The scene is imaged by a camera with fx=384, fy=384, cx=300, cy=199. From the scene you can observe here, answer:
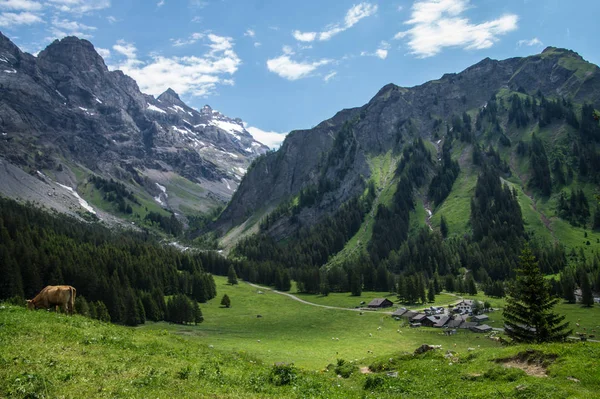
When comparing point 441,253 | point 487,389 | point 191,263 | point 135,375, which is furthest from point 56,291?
point 441,253

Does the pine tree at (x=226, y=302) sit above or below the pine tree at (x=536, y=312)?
below

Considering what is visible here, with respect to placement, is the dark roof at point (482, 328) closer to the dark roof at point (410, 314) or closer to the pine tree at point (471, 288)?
the dark roof at point (410, 314)

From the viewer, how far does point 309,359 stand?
6606 cm

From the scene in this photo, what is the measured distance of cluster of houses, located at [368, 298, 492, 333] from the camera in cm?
9962

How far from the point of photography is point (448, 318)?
106125mm

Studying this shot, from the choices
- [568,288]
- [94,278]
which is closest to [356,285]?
[568,288]

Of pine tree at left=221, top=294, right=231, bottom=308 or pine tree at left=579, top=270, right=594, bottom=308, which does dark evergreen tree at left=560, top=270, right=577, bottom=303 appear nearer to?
pine tree at left=579, top=270, right=594, bottom=308

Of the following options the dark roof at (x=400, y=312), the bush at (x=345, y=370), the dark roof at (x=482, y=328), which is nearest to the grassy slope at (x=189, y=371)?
the bush at (x=345, y=370)

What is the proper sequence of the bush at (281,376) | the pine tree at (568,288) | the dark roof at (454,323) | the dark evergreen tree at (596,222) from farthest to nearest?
1. the dark evergreen tree at (596,222)
2. the pine tree at (568,288)
3. the dark roof at (454,323)
4. the bush at (281,376)

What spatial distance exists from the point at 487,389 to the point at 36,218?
222 meters

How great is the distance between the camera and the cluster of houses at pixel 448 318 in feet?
327

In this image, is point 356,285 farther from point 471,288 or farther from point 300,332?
point 300,332

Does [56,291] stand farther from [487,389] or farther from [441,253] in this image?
[441,253]

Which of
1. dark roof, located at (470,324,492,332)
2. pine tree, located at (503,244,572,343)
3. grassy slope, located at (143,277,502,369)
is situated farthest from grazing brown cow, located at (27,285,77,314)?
dark roof, located at (470,324,492,332)
